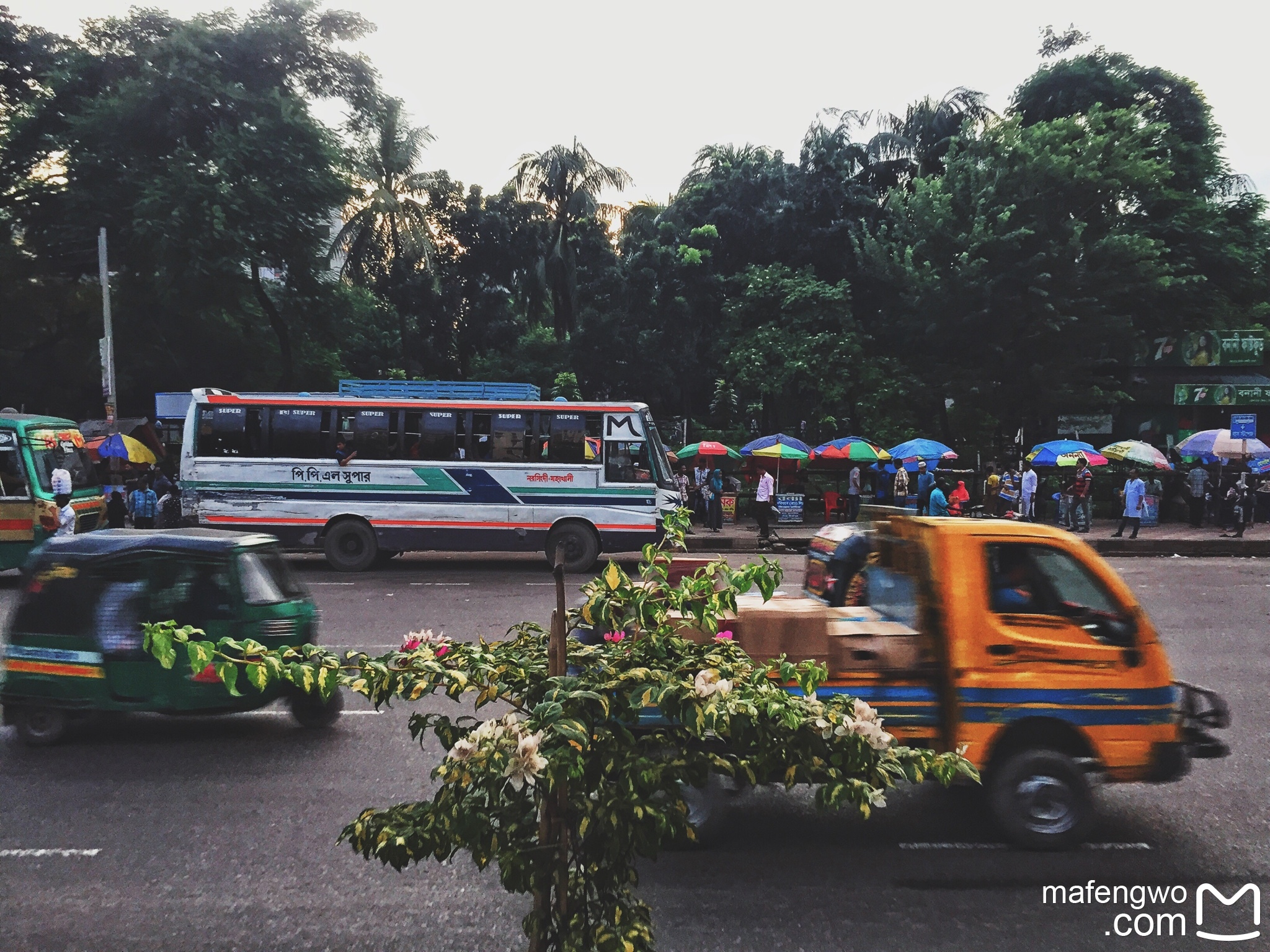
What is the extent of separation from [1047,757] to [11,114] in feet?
98.9

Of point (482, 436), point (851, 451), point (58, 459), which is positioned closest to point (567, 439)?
point (482, 436)

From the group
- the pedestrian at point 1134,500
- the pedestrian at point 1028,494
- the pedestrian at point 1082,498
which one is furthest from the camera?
the pedestrian at point 1028,494

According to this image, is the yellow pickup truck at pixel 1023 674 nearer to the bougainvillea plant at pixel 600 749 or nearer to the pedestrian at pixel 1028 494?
the bougainvillea plant at pixel 600 749

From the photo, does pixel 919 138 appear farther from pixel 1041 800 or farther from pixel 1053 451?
pixel 1041 800

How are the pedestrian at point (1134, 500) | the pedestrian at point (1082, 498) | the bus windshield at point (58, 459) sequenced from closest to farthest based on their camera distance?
the bus windshield at point (58, 459)
the pedestrian at point (1134, 500)
the pedestrian at point (1082, 498)

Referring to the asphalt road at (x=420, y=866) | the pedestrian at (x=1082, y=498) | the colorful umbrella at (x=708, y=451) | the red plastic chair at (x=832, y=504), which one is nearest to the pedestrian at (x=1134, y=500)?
the pedestrian at (x=1082, y=498)

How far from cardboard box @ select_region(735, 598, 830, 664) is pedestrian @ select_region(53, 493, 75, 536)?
13429 millimetres

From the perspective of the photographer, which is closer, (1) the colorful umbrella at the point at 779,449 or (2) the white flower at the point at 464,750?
(2) the white flower at the point at 464,750

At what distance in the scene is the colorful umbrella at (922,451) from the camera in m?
22.9

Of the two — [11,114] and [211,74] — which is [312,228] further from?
[11,114]

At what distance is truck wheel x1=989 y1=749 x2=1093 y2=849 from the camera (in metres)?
5.31

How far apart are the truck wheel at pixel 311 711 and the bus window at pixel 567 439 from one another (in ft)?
30.2

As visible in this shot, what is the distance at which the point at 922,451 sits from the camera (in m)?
22.9

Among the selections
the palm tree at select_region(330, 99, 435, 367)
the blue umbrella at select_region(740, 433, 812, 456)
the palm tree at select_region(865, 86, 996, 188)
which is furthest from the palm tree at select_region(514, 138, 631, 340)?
the blue umbrella at select_region(740, 433, 812, 456)
